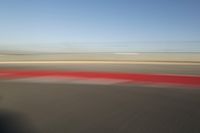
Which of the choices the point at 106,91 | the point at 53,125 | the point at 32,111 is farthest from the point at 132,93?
the point at 53,125

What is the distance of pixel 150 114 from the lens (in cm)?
505

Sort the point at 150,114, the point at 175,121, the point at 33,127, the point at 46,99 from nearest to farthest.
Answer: the point at 33,127, the point at 175,121, the point at 150,114, the point at 46,99

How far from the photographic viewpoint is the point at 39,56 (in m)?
24.2

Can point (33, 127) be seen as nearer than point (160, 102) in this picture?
Yes

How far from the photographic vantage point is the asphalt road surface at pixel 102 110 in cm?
425

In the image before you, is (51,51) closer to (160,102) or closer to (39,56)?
(39,56)

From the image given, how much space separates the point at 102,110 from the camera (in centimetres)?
540

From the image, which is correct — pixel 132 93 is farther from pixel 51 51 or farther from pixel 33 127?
pixel 51 51

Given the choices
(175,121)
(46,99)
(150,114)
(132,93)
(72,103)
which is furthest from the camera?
(132,93)

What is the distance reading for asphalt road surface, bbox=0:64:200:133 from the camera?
13.9 ft

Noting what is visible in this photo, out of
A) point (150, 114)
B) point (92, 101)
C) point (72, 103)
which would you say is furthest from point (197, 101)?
point (72, 103)

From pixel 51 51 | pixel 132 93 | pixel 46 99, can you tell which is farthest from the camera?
pixel 51 51

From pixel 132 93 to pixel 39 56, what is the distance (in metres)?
17.8

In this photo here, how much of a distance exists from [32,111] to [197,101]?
10.4ft
